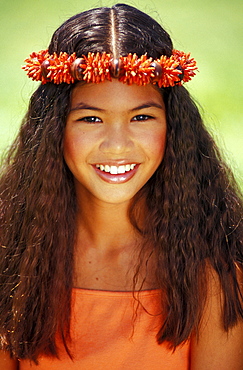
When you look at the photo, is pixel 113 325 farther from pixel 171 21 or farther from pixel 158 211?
pixel 171 21

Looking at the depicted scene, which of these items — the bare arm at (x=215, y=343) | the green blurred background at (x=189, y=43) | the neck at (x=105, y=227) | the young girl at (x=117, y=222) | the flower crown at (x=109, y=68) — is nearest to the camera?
the flower crown at (x=109, y=68)

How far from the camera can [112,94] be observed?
2244 mm

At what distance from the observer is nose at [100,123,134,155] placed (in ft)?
7.31

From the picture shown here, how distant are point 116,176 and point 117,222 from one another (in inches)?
11.1

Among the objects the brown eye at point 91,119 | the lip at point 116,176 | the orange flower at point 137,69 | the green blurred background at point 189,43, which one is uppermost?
the green blurred background at point 189,43

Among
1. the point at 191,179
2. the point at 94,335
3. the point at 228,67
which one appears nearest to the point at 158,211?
the point at 191,179

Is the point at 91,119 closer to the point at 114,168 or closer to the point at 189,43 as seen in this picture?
the point at 114,168

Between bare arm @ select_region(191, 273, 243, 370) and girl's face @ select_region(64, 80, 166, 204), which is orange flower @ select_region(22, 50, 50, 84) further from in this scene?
bare arm @ select_region(191, 273, 243, 370)

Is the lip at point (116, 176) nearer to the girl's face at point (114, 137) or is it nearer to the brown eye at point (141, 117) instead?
the girl's face at point (114, 137)

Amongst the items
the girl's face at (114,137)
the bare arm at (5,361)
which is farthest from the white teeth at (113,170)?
the bare arm at (5,361)

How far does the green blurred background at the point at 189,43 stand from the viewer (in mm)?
5752

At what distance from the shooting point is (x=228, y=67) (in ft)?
20.3

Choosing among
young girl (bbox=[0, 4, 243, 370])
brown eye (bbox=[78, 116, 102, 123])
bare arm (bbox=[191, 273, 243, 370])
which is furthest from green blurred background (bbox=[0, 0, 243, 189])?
brown eye (bbox=[78, 116, 102, 123])

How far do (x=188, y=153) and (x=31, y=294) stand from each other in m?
0.82
